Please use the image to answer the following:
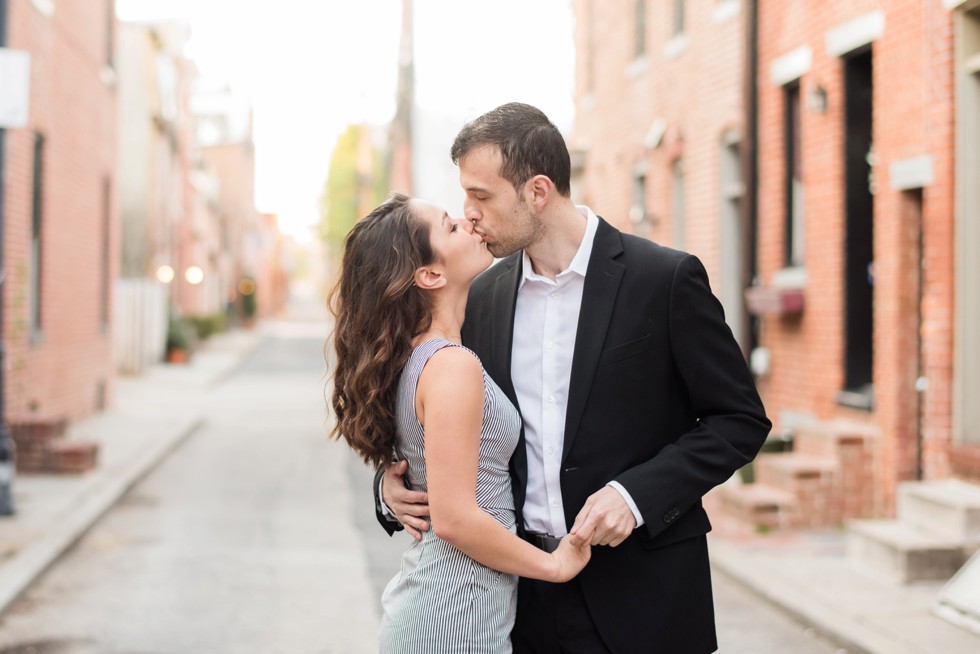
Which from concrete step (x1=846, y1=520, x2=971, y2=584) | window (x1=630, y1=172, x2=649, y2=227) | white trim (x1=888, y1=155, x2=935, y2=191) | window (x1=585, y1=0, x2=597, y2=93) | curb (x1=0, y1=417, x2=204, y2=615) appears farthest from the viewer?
window (x1=585, y1=0, x2=597, y2=93)

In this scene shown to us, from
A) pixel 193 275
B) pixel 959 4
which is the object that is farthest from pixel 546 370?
pixel 193 275

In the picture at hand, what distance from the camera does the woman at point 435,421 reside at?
264 cm

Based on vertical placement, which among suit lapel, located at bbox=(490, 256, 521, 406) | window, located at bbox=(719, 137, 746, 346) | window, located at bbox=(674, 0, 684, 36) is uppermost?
window, located at bbox=(674, 0, 684, 36)

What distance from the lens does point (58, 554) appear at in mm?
8227

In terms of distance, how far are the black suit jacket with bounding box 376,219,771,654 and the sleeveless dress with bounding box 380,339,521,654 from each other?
132 mm

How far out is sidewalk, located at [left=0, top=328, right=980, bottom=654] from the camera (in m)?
6.05

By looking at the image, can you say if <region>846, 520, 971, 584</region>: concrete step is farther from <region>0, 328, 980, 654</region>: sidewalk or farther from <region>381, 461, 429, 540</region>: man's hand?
<region>381, 461, 429, 540</region>: man's hand

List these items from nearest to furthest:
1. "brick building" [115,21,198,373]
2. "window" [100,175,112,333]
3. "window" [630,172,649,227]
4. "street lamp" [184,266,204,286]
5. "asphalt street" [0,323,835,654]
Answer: "asphalt street" [0,323,835,654] → "window" [630,172,649,227] → "window" [100,175,112,333] → "brick building" [115,21,198,373] → "street lamp" [184,266,204,286]

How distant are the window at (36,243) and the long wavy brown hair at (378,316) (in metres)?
11.9

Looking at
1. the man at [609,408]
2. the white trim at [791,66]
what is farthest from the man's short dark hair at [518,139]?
the white trim at [791,66]

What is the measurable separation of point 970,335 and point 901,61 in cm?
214

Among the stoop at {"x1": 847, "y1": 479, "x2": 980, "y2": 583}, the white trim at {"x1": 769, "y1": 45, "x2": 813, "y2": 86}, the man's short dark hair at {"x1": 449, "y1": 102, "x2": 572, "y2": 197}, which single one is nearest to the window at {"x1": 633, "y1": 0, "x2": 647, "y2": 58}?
the white trim at {"x1": 769, "y1": 45, "x2": 813, "y2": 86}

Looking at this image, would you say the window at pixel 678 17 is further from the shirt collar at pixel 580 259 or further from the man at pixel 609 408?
the man at pixel 609 408

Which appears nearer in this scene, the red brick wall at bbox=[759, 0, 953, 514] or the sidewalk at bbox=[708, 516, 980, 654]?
the sidewalk at bbox=[708, 516, 980, 654]
